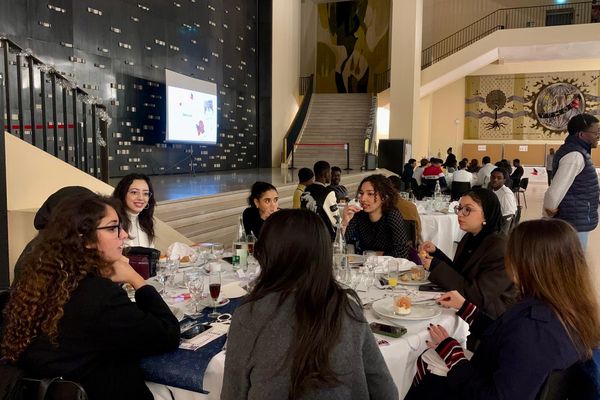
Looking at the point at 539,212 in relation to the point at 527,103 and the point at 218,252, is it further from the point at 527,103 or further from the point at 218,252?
the point at 218,252

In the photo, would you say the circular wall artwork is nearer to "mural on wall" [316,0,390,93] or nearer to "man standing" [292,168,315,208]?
"mural on wall" [316,0,390,93]

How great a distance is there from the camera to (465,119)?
19562mm

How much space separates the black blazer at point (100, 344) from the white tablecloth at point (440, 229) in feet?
15.0

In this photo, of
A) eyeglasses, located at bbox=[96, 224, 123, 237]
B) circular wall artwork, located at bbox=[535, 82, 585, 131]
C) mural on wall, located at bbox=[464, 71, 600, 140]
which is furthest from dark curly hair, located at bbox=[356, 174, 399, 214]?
circular wall artwork, located at bbox=[535, 82, 585, 131]

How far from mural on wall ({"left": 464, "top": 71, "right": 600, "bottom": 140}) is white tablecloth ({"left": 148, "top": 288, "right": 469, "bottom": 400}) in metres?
18.7

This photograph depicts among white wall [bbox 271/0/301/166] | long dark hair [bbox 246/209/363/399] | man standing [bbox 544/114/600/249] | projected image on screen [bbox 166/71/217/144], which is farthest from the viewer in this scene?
white wall [bbox 271/0/301/166]

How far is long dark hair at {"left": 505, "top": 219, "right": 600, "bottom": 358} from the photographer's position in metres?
1.50

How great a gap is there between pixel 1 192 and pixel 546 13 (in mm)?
20177

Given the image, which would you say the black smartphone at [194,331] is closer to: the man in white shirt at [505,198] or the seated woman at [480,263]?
the seated woman at [480,263]

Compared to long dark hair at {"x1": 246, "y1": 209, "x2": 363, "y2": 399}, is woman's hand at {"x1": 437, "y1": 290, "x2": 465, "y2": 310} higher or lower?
lower

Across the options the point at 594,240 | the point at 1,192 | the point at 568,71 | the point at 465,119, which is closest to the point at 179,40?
the point at 1,192

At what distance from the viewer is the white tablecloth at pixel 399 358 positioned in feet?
5.37

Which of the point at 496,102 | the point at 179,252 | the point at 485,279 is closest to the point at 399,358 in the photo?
the point at 485,279

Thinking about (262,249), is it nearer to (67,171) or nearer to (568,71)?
(67,171)
